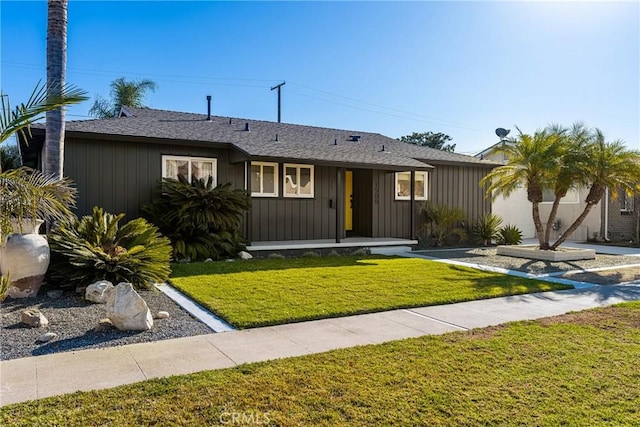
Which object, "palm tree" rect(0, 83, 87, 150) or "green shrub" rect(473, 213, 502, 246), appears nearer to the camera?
"palm tree" rect(0, 83, 87, 150)

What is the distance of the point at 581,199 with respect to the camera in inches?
675

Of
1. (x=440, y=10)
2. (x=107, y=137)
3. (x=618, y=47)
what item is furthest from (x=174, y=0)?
(x=618, y=47)

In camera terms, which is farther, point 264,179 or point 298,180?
point 298,180

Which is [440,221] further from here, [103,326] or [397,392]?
[397,392]

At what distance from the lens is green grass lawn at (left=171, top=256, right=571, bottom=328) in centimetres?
531

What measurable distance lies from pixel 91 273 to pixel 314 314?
341 cm

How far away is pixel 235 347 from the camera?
13.1 ft

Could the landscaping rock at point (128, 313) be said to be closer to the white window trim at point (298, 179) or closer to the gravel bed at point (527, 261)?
the white window trim at point (298, 179)

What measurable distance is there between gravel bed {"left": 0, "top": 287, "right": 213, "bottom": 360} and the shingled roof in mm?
5008

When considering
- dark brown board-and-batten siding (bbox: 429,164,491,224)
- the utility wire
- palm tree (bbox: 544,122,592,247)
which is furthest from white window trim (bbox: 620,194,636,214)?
Result: the utility wire

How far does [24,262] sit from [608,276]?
10086 mm

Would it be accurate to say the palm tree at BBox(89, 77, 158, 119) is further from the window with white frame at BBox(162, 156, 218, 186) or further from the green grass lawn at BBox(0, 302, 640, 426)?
the green grass lawn at BBox(0, 302, 640, 426)

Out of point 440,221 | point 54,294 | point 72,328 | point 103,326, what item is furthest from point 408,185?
point 72,328

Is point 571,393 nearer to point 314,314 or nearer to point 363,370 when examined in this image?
point 363,370
